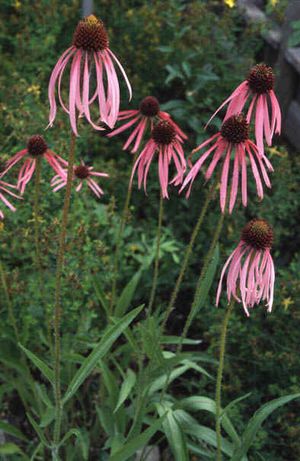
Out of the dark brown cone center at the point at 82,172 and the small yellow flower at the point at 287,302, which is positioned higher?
the dark brown cone center at the point at 82,172

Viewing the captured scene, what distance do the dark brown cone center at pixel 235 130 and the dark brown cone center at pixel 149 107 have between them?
40 cm

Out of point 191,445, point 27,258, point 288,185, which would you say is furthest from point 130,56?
point 191,445

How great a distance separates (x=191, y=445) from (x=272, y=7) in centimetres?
229

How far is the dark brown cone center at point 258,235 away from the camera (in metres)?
1.15

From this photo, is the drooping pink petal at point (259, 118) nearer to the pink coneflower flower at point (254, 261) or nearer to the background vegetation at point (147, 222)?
the pink coneflower flower at point (254, 261)

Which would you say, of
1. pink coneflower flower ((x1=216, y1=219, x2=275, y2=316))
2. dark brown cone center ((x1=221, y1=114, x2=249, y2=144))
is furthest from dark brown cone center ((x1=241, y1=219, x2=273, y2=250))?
dark brown cone center ((x1=221, y1=114, x2=249, y2=144))

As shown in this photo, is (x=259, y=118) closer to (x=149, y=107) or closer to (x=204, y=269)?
(x=204, y=269)

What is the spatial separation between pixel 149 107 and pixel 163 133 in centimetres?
17

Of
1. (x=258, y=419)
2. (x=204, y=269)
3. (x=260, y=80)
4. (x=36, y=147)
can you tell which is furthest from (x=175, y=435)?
(x=260, y=80)

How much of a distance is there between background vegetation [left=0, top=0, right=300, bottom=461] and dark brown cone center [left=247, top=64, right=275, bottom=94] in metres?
0.71

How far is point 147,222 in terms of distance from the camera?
8.66 ft

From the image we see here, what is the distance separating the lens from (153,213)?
2.71 m

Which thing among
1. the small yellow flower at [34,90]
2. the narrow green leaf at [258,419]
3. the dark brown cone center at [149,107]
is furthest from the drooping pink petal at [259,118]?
the small yellow flower at [34,90]

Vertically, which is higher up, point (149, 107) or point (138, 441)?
point (149, 107)
